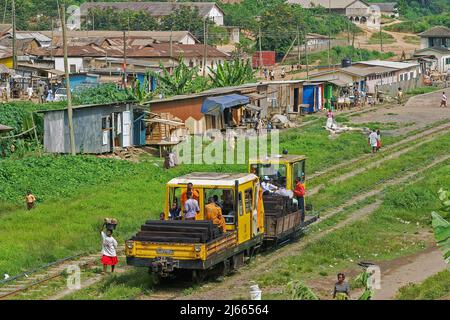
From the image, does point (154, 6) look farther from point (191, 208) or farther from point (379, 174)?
point (191, 208)

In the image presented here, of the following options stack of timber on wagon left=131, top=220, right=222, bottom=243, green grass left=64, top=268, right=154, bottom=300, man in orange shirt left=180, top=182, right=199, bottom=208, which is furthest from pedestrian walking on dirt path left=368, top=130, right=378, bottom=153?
stack of timber on wagon left=131, top=220, right=222, bottom=243

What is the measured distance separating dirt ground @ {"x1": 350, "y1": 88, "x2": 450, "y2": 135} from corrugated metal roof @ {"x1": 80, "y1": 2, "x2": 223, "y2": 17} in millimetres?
41745

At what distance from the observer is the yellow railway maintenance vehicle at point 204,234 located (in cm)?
1716

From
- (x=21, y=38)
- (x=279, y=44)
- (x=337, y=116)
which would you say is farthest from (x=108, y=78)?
(x=279, y=44)

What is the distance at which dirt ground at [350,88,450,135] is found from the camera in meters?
50.3

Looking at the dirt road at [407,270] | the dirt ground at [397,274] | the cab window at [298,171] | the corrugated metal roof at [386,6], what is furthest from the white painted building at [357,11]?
the dirt ground at [397,274]

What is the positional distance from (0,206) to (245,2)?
305ft

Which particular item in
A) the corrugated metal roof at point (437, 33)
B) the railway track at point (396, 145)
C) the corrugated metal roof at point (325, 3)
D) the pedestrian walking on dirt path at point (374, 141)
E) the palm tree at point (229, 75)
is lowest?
the railway track at point (396, 145)

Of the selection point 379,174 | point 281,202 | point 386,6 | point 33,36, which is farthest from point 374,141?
point 386,6

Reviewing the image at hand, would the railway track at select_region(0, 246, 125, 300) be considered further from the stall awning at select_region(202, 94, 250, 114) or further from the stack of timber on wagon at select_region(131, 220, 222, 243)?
the stall awning at select_region(202, 94, 250, 114)

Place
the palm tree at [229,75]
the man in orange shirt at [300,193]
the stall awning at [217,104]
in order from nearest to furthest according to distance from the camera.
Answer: the man in orange shirt at [300,193] < the stall awning at [217,104] < the palm tree at [229,75]

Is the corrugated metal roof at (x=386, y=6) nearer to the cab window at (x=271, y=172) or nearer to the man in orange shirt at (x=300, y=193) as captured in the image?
the man in orange shirt at (x=300, y=193)

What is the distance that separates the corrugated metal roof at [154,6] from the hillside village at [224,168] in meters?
19.0

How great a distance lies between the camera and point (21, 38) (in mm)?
79875
